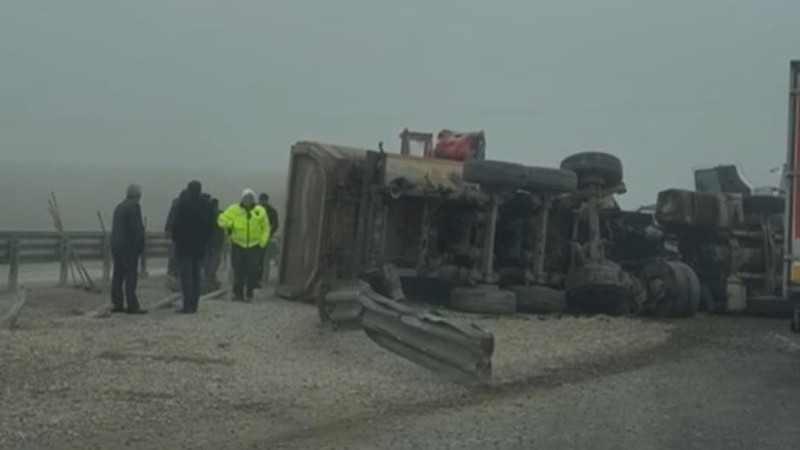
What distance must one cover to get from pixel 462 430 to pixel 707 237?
42.3ft

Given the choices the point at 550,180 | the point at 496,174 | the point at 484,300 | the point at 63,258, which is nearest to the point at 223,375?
the point at 484,300

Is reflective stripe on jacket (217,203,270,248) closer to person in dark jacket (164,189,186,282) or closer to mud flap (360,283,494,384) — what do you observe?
person in dark jacket (164,189,186,282)

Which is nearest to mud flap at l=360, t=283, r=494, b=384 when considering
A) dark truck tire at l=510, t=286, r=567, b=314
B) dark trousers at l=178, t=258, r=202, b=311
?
dark trousers at l=178, t=258, r=202, b=311

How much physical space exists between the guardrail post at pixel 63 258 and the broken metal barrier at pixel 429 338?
981cm

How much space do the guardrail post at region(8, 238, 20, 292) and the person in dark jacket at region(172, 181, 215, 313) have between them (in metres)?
4.57

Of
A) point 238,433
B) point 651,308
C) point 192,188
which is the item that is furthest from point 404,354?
point 651,308

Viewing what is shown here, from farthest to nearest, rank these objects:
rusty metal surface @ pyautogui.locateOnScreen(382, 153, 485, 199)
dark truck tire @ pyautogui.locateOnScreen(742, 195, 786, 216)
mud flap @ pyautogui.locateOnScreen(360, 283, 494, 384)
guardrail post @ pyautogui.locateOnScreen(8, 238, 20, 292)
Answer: dark truck tire @ pyautogui.locateOnScreen(742, 195, 786, 216) < guardrail post @ pyautogui.locateOnScreen(8, 238, 20, 292) < rusty metal surface @ pyautogui.locateOnScreen(382, 153, 485, 199) < mud flap @ pyautogui.locateOnScreen(360, 283, 494, 384)

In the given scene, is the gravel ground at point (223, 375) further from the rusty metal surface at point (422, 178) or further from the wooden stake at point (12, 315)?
the rusty metal surface at point (422, 178)

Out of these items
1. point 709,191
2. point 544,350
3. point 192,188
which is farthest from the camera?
point 709,191

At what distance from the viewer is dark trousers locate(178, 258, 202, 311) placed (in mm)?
15242

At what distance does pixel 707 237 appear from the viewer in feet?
67.5

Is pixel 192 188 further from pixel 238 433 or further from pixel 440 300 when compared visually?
pixel 238 433

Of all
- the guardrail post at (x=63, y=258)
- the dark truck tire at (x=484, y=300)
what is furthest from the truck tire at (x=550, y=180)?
the guardrail post at (x=63, y=258)

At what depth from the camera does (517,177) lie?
16.9 metres
